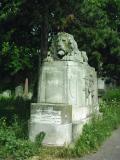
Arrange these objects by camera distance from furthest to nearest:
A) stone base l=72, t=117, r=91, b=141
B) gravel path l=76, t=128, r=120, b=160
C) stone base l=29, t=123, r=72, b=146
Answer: stone base l=72, t=117, r=91, b=141, stone base l=29, t=123, r=72, b=146, gravel path l=76, t=128, r=120, b=160

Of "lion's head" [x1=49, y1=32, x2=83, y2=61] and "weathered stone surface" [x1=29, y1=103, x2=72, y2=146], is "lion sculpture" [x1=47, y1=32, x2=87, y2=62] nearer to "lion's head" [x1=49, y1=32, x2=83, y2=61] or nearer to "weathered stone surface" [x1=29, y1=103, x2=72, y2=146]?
"lion's head" [x1=49, y1=32, x2=83, y2=61]

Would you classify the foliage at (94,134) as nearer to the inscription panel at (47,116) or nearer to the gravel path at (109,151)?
the gravel path at (109,151)

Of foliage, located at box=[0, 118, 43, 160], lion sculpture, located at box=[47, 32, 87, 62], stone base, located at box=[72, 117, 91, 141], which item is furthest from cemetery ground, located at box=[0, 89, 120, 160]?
lion sculpture, located at box=[47, 32, 87, 62]

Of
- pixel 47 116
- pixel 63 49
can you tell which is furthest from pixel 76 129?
pixel 63 49

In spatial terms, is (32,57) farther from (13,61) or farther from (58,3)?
(58,3)

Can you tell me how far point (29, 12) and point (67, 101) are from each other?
8982 millimetres

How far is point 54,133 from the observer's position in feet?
37.7

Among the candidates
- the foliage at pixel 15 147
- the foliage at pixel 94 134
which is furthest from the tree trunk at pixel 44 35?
the foliage at pixel 15 147

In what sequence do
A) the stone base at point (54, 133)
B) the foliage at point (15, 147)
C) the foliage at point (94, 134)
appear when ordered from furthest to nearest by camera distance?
the stone base at point (54, 133) < the foliage at point (94, 134) < the foliage at point (15, 147)

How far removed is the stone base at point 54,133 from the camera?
11.5 meters

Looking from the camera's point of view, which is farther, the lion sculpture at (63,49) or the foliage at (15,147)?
the lion sculpture at (63,49)

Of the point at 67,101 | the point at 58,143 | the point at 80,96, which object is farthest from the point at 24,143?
the point at 80,96

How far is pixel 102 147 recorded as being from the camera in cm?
1205

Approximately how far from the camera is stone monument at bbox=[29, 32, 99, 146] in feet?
37.8
